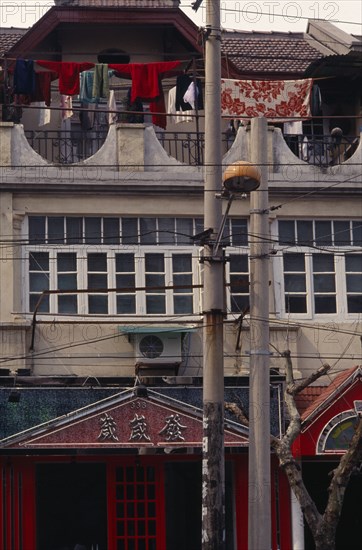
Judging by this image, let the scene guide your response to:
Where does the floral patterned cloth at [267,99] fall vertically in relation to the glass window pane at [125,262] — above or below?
above

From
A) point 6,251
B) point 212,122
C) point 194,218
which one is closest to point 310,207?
point 194,218

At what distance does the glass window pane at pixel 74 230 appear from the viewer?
2798 cm

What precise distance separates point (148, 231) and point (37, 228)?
2365 mm

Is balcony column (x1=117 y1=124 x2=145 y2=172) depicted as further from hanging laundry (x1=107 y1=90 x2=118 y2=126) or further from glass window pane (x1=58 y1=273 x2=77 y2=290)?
glass window pane (x1=58 y1=273 x2=77 y2=290)

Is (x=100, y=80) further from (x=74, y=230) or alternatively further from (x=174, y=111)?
(x=74, y=230)

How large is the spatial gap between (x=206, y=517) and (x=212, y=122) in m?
6.07

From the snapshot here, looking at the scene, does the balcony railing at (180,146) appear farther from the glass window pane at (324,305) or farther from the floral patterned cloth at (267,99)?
the glass window pane at (324,305)

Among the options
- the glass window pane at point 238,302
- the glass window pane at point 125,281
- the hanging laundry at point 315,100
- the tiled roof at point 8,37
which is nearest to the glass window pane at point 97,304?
the glass window pane at point 125,281

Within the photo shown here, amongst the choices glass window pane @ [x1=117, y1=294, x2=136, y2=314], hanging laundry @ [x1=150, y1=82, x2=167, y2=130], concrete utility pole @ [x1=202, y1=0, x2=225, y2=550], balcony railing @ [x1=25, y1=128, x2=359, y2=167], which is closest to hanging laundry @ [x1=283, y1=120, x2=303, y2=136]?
balcony railing @ [x1=25, y1=128, x2=359, y2=167]

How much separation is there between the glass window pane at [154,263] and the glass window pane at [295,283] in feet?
8.87

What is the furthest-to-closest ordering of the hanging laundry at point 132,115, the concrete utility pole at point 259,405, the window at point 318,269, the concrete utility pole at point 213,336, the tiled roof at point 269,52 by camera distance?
1. the tiled roof at point 269,52
2. the hanging laundry at point 132,115
3. the window at point 318,269
4. the concrete utility pole at point 259,405
5. the concrete utility pole at point 213,336

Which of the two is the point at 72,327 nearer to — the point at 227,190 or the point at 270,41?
the point at 227,190

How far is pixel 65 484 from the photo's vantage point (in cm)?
2700

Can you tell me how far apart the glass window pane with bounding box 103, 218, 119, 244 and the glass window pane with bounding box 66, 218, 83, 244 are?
513 mm
